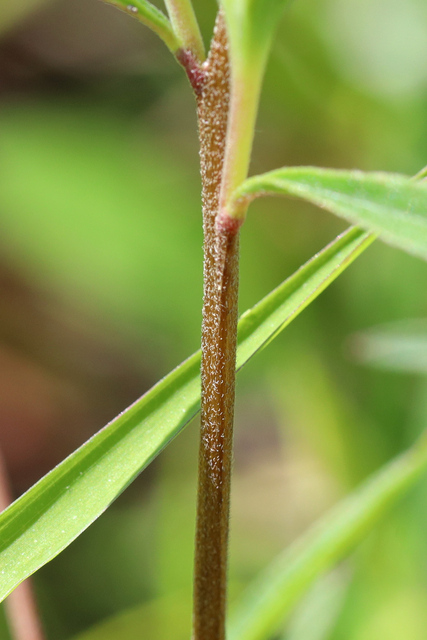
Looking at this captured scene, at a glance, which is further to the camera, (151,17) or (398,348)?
(398,348)

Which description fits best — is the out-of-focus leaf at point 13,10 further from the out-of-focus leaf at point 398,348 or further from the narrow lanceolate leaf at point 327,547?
the narrow lanceolate leaf at point 327,547

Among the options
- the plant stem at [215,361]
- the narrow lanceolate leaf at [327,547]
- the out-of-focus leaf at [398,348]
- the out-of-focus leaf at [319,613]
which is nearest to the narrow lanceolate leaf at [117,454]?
the plant stem at [215,361]

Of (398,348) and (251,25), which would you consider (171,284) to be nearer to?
(398,348)

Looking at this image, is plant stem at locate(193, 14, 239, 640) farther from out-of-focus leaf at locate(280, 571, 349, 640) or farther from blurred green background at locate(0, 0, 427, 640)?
blurred green background at locate(0, 0, 427, 640)

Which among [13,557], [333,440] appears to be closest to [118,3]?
[13,557]

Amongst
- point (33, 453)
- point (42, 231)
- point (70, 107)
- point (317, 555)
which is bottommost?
point (33, 453)

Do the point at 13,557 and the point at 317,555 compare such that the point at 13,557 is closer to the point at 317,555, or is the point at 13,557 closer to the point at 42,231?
the point at 317,555

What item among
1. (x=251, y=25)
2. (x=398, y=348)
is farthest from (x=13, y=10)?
(x=251, y=25)
